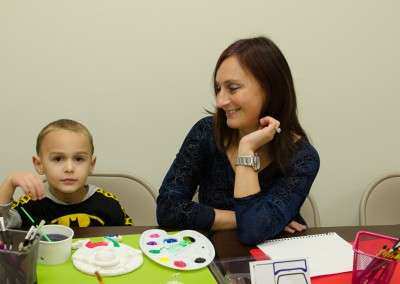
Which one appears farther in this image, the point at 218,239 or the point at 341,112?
the point at 341,112

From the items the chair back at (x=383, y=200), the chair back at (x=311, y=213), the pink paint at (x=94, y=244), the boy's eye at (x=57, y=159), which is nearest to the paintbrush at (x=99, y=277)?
the pink paint at (x=94, y=244)

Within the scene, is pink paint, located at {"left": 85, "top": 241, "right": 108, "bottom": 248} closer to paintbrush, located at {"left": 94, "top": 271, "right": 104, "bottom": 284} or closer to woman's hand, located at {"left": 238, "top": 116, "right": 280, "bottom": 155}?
paintbrush, located at {"left": 94, "top": 271, "right": 104, "bottom": 284}

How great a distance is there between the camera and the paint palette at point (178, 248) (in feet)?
3.99

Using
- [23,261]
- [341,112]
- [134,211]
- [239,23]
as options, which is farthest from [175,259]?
[341,112]

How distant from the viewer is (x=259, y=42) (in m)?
1.68

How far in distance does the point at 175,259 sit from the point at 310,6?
1.55 metres

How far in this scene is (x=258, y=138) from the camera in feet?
5.26

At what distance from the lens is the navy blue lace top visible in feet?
4.78

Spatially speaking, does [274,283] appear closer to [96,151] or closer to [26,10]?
[96,151]

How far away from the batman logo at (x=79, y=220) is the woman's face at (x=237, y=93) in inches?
23.6

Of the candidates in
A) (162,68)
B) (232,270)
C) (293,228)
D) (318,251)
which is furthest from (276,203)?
(162,68)

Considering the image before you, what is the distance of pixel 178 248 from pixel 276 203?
1.28 feet

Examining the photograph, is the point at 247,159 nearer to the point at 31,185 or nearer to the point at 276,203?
the point at 276,203

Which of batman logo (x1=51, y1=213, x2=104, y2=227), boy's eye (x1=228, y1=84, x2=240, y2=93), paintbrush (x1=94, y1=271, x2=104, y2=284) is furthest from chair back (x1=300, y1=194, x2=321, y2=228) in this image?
paintbrush (x1=94, y1=271, x2=104, y2=284)
